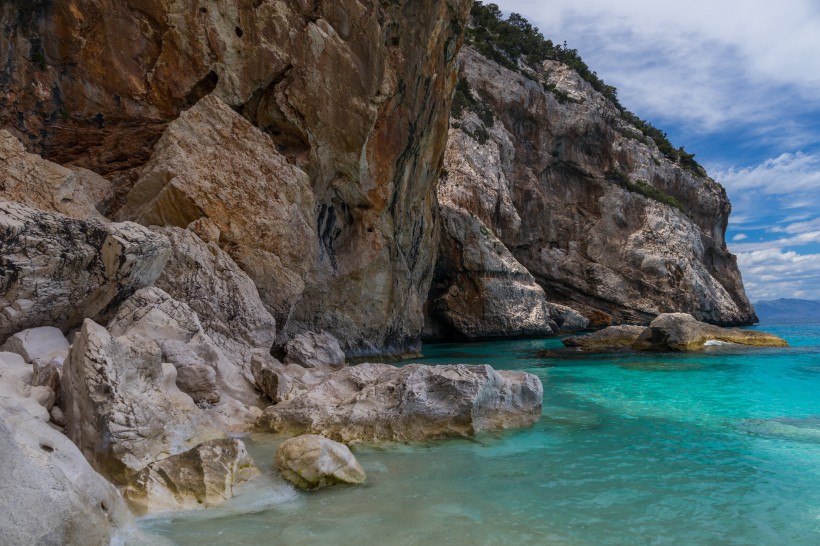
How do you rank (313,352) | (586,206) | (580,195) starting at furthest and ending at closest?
1. (580,195)
2. (586,206)
3. (313,352)

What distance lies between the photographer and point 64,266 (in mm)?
7086

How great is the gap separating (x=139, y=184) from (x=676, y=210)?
45046 mm

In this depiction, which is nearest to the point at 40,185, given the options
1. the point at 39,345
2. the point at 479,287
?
the point at 39,345

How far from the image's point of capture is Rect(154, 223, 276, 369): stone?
30.7ft

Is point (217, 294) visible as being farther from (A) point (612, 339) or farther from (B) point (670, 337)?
(B) point (670, 337)

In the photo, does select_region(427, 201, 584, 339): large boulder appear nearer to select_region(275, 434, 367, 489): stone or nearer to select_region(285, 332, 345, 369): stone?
select_region(285, 332, 345, 369): stone

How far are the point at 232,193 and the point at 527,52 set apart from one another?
43.3 meters

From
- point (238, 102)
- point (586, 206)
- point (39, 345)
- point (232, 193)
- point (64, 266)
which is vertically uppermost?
point (586, 206)

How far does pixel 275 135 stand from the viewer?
49.8ft

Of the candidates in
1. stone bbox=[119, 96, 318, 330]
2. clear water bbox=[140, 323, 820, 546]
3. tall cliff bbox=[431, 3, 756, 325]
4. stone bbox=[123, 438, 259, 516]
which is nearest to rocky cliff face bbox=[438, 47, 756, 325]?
tall cliff bbox=[431, 3, 756, 325]

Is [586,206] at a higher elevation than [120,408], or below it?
higher

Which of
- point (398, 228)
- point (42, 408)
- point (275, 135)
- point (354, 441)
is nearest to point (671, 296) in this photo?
point (398, 228)

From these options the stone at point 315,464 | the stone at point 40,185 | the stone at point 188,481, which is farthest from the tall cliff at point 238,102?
the stone at point 188,481

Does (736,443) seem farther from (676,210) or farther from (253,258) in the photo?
(676,210)
